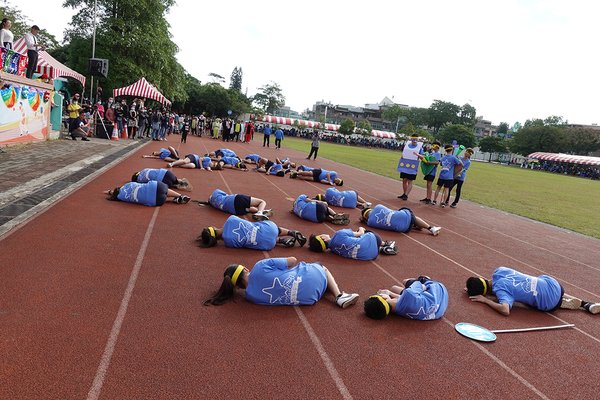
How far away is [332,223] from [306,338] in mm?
4508

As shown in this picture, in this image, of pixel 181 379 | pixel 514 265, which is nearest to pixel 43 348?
pixel 181 379

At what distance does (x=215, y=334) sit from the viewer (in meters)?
3.54

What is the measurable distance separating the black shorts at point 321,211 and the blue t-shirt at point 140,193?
350cm

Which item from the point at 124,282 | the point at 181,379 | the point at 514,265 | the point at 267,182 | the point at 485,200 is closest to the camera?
the point at 181,379

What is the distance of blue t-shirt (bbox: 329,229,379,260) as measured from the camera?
5.87 meters

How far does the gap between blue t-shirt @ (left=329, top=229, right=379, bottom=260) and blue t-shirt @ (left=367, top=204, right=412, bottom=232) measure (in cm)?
187

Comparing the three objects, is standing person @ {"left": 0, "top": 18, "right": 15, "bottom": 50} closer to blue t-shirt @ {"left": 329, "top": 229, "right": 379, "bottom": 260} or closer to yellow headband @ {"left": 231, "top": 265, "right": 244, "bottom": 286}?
yellow headband @ {"left": 231, "top": 265, "right": 244, "bottom": 286}

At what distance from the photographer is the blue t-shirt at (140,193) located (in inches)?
292

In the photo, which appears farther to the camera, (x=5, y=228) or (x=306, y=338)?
(x=5, y=228)

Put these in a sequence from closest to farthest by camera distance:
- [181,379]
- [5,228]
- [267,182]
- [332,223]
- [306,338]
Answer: [181,379]
[306,338]
[5,228]
[332,223]
[267,182]

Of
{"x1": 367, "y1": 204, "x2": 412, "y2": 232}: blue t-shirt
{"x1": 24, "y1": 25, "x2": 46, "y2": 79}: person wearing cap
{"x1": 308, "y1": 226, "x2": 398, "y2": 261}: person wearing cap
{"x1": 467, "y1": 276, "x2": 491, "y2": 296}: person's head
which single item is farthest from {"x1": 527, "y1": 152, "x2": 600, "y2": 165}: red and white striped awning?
{"x1": 24, "y1": 25, "x2": 46, "y2": 79}: person wearing cap

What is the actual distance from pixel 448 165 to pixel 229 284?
9570 millimetres

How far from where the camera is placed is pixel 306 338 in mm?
3678

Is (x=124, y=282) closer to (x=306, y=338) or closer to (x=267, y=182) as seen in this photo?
(x=306, y=338)
